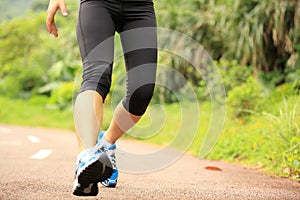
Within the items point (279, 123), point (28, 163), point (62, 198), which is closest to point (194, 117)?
point (279, 123)

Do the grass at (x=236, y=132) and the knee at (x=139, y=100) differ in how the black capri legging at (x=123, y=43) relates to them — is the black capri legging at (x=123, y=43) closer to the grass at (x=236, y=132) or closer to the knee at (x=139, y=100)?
the knee at (x=139, y=100)

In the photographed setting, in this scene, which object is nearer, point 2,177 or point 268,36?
point 2,177

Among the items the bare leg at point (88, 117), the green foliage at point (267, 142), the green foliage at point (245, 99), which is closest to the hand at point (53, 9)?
the bare leg at point (88, 117)

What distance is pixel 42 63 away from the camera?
19.4m

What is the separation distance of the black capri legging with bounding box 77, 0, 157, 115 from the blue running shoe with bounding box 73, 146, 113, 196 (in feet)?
1.21

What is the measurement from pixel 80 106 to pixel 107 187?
2.72 feet

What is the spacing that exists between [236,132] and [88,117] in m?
4.43

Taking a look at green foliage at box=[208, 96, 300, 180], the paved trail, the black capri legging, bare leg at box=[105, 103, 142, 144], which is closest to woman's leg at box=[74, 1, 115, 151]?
the black capri legging

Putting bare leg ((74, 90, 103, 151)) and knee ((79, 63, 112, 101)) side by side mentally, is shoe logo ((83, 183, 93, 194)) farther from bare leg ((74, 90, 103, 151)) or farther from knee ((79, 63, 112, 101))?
knee ((79, 63, 112, 101))

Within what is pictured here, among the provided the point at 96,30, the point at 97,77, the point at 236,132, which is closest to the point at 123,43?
the point at 96,30

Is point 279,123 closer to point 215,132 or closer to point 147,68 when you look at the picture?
point 215,132

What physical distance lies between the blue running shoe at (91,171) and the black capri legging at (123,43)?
1.21 ft

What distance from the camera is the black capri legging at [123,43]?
8.66ft

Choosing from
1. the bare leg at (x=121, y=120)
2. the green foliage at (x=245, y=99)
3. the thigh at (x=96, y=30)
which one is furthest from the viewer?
the green foliage at (x=245, y=99)
